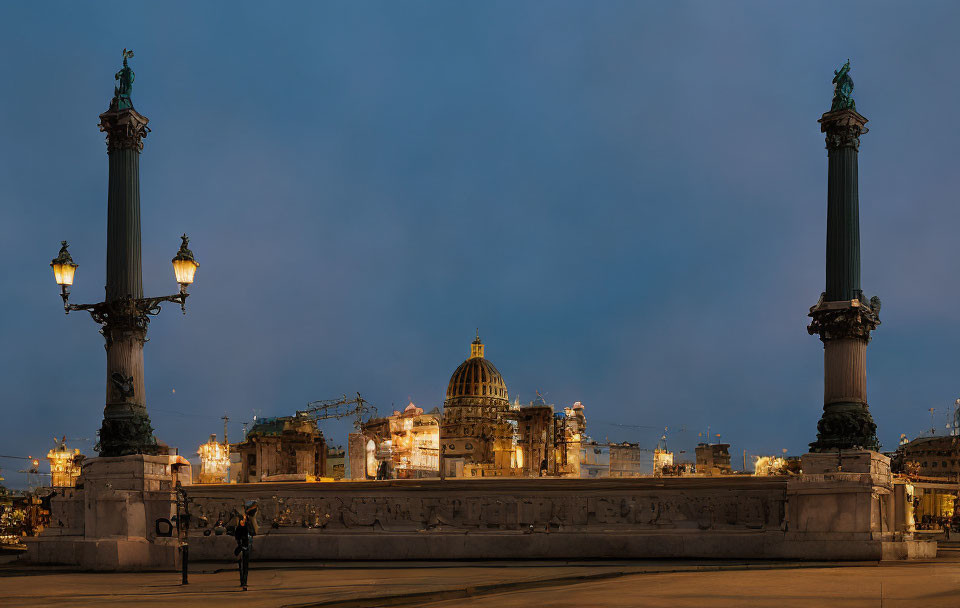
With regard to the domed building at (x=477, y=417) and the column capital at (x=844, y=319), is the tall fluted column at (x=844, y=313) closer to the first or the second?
the column capital at (x=844, y=319)

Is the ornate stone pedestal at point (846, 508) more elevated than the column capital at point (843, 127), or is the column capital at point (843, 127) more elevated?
the column capital at point (843, 127)

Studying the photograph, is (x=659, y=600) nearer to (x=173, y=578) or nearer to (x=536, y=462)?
(x=173, y=578)

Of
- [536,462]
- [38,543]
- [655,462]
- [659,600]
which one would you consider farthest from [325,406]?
[659,600]

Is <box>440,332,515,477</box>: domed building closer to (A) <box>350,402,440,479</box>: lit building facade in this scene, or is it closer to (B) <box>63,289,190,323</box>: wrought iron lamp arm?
(A) <box>350,402,440,479</box>: lit building facade

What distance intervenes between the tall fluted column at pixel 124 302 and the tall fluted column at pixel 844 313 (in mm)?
16731

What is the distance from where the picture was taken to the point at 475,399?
432ft

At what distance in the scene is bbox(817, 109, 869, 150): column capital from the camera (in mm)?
24781

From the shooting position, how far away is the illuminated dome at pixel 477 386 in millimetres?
132125

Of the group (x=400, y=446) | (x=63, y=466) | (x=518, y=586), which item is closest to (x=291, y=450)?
(x=400, y=446)

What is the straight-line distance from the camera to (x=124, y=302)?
24.8 metres

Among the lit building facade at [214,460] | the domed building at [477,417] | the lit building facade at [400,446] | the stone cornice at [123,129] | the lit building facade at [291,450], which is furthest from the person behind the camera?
the domed building at [477,417]

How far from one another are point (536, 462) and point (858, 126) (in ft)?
247

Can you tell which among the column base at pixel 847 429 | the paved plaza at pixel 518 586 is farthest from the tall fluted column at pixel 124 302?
the column base at pixel 847 429

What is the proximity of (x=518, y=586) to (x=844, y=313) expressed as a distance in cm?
1151
